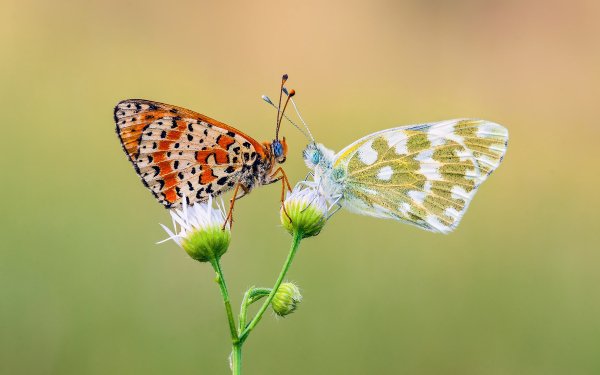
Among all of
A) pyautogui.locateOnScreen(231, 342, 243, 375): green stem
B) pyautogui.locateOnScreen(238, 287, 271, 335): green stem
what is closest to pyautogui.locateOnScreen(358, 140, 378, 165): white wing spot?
pyautogui.locateOnScreen(238, 287, 271, 335): green stem

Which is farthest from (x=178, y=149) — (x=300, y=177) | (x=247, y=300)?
(x=300, y=177)

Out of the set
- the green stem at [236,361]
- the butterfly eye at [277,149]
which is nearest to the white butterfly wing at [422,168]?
the butterfly eye at [277,149]

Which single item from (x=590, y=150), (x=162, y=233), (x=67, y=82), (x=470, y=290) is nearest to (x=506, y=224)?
(x=470, y=290)

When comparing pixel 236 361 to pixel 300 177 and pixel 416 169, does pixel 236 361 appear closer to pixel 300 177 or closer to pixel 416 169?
pixel 416 169

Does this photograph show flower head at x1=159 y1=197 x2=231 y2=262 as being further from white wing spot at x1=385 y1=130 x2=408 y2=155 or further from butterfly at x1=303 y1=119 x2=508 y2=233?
white wing spot at x1=385 y1=130 x2=408 y2=155

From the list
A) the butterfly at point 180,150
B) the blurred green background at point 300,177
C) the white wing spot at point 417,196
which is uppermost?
the butterfly at point 180,150

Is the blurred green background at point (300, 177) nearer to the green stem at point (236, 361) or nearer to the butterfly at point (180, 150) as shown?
the butterfly at point (180, 150)
